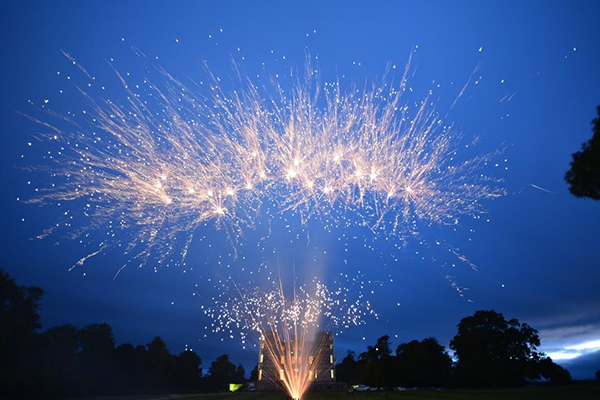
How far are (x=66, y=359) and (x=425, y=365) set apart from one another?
Answer: 177 ft

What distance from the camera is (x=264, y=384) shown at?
76812 millimetres

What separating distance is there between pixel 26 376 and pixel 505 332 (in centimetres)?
5834

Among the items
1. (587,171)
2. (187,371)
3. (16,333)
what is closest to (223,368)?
(187,371)

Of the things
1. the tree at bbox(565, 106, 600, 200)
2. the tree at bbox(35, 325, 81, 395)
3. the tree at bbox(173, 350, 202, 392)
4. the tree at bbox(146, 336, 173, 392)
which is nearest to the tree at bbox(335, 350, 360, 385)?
the tree at bbox(173, 350, 202, 392)

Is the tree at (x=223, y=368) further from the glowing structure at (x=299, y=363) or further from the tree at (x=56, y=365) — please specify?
the tree at (x=56, y=365)

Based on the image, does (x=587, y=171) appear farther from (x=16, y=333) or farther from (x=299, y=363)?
(x=299, y=363)

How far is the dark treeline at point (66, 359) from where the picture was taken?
42.5m

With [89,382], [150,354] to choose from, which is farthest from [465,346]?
[150,354]

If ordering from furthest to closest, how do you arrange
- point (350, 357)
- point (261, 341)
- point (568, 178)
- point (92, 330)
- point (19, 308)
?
point (350, 357)
point (261, 341)
point (92, 330)
point (19, 308)
point (568, 178)

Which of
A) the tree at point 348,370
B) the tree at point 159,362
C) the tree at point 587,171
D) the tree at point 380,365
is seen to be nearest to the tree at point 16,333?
the tree at point 159,362

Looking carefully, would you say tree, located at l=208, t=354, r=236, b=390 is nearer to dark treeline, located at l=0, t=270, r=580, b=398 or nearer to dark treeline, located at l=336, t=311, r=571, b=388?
dark treeline, located at l=0, t=270, r=580, b=398

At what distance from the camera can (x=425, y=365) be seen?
6894 centimetres

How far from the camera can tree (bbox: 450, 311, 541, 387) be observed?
2121 inches

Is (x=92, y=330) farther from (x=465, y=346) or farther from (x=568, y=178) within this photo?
(x=568, y=178)
